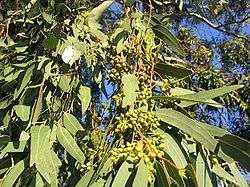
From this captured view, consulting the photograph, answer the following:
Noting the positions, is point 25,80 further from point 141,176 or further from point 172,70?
point 141,176

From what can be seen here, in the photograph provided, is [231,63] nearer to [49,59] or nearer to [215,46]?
[215,46]

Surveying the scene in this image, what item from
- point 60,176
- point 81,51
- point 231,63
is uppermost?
point 231,63

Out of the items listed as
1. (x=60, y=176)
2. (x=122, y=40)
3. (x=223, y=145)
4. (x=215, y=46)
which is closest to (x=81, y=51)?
(x=122, y=40)

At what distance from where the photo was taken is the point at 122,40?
4.47 ft

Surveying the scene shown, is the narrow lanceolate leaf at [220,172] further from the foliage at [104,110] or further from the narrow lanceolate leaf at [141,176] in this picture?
the narrow lanceolate leaf at [141,176]

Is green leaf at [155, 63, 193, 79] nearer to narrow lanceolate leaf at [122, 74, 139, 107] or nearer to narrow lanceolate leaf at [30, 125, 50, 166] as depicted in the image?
narrow lanceolate leaf at [122, 74, 139, 107]

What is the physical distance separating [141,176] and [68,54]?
461 millimetres

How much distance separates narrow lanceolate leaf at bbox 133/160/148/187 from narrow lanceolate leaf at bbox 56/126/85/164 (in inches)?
10.2

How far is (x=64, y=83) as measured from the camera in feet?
4.71

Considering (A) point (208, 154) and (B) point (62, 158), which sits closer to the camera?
(A) point (208, 154)

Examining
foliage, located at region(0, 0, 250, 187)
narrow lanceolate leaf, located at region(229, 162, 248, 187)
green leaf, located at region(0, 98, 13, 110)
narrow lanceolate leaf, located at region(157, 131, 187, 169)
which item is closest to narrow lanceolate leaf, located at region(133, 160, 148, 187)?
foliage, located at region(0, 0, 250, 187)

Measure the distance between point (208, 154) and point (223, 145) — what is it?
0.05 meters

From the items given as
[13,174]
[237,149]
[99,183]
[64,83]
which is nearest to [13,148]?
[13,174]

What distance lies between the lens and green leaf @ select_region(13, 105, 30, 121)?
1.41m
